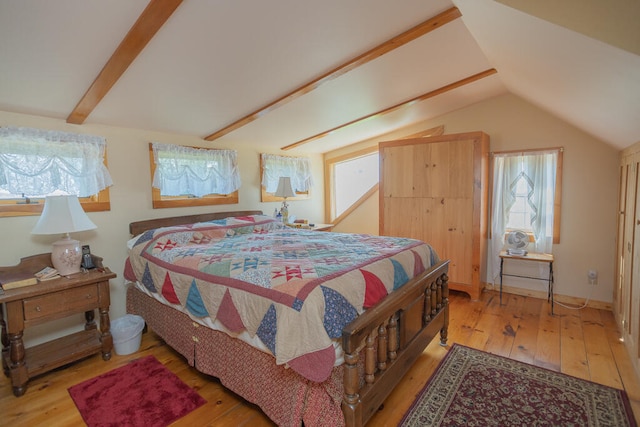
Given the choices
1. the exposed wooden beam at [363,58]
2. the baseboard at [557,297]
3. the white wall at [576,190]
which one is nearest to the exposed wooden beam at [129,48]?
the exposed wooden beam at [363,58]

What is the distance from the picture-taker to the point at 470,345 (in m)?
2.64

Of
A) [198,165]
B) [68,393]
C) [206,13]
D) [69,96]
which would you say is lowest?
[68,393]

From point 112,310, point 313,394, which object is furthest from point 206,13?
point 112,310

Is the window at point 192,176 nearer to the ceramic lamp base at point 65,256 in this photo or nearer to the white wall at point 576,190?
the ceramic lamp base at point 65,256

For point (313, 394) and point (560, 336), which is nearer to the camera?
point (313, 394)

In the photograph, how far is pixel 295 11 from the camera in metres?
1.86

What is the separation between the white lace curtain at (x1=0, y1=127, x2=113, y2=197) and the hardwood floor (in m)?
1.44

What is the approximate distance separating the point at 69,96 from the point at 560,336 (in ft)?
14.7

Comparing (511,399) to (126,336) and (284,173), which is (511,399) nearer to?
(126,336)

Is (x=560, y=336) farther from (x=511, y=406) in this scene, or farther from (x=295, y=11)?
(x=295, y=11)

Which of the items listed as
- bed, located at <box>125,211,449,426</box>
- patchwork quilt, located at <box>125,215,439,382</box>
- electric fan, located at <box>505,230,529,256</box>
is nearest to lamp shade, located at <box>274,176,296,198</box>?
patchwork quilt, located at <box>125,215,439,382</box>

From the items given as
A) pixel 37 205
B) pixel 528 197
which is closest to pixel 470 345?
pixel 528 197

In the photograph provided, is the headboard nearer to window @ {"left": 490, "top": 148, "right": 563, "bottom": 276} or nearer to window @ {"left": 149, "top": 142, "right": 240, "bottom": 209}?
window @ {"left": 149, "top": 142, "right": 240, "bottom": 209}

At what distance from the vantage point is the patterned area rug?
179 cm
